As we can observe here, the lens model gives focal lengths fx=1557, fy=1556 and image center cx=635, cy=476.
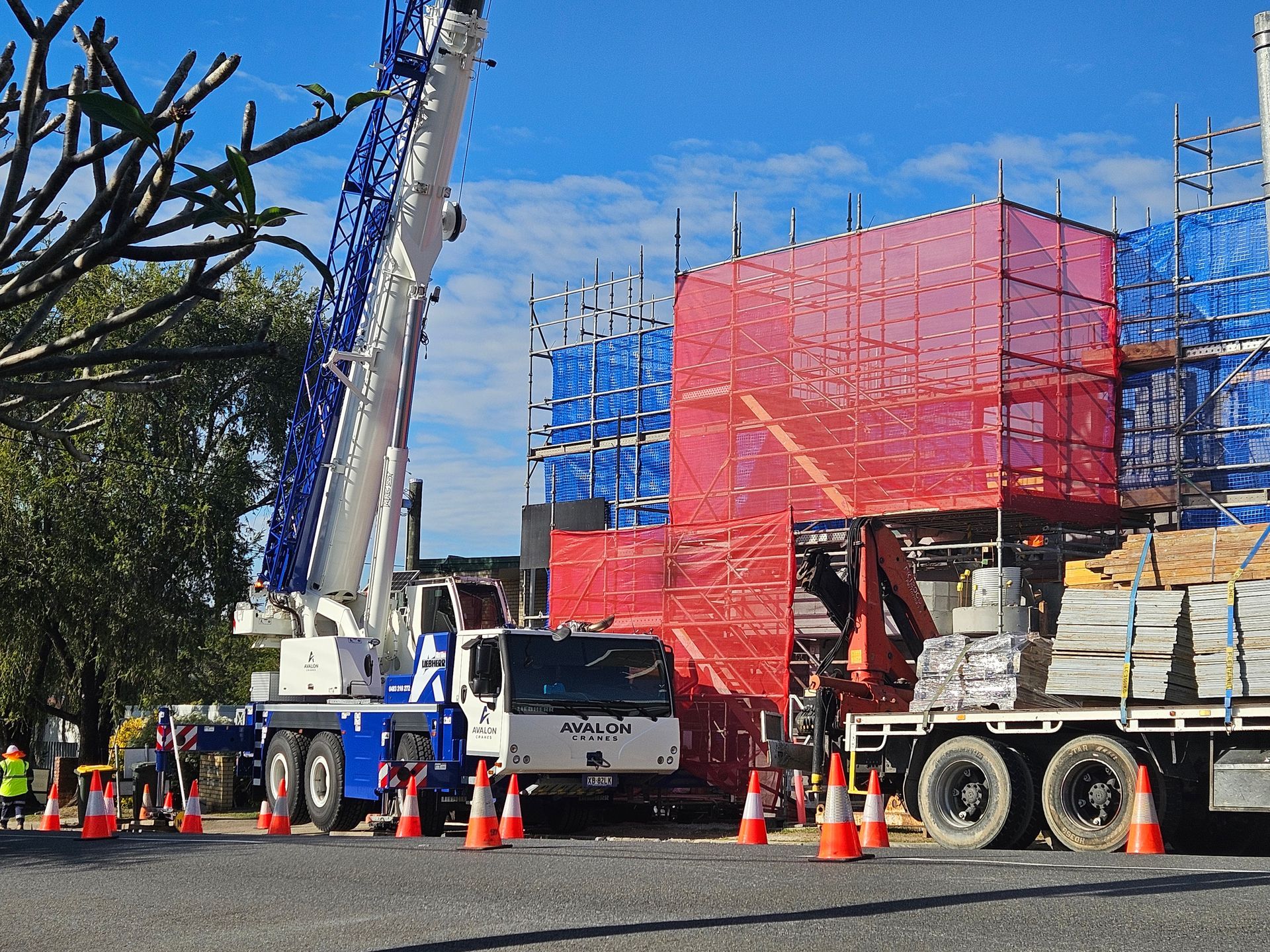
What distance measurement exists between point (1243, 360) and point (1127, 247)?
3.74 metres

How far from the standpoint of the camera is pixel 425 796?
17516mm

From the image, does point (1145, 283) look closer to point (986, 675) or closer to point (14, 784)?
point (986, 675)

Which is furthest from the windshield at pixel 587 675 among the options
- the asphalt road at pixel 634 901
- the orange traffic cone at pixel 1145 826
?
the orange traffic cone at pixel 1145 826

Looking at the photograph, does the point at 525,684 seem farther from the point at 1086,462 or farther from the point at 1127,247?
the point at 1127,247

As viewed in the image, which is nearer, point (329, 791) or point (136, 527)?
point (329, 791)

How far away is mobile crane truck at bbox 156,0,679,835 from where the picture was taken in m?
17.8

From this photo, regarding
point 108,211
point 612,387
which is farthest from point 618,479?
point 108,211

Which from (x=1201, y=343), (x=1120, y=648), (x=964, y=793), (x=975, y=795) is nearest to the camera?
(x=1120, y=648)

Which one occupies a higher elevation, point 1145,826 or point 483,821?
point 1145,826

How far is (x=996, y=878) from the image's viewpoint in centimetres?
934

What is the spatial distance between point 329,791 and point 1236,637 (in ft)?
35.2

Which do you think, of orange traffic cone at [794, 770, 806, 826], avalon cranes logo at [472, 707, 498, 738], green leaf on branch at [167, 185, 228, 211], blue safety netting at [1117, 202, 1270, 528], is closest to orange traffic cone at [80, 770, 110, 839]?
avalon cranes logo at [472, 707, 498, 738]

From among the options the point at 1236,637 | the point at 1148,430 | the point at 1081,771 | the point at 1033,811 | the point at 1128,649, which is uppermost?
the point at 1148,430

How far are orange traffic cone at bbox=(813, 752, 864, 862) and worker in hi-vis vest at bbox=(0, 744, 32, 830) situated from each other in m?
12.3
